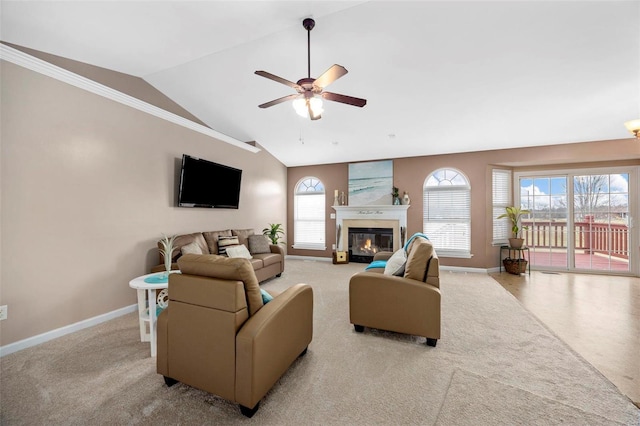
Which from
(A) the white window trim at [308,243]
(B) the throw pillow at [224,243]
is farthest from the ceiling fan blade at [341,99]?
(A) the white window trim at [308,243]

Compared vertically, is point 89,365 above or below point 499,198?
below

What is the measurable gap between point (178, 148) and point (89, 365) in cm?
293

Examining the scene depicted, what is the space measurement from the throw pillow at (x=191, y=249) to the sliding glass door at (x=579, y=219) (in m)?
6.45

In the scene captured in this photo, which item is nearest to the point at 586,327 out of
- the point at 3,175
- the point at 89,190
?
the point at 89,190

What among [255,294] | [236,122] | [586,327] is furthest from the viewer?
[236,122]

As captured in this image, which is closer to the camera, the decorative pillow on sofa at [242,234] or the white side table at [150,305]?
the white side table at [150,305]

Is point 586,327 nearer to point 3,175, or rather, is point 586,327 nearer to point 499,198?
point 499,198

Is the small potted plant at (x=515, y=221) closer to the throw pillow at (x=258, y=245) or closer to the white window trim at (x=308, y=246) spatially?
the white window trim at (x=308, y=246)

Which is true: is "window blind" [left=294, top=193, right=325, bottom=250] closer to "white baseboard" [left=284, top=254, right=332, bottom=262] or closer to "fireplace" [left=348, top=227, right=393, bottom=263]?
"white baseboard" [left=284, top=254, right=332, bottom=262]

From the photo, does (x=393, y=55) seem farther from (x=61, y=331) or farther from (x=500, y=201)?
(x=61, y=331)

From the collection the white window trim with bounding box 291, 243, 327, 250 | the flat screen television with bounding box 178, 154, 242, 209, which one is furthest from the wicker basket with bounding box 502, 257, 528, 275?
the flat screen television with bounding box 178, 154, 242, 209

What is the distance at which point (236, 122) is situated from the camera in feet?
15.7

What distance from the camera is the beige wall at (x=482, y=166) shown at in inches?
179

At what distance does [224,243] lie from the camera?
13.9 feet
